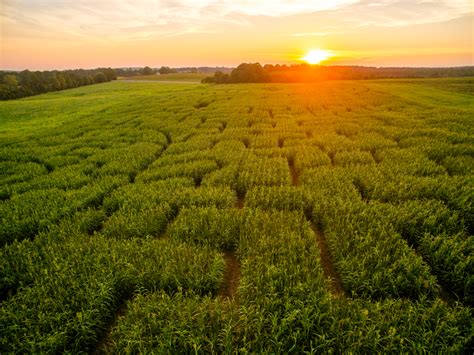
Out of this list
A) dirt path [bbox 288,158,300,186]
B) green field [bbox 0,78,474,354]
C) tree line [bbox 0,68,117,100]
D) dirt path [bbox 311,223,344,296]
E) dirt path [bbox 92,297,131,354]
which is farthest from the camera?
tree line [bbox 0,68,117,100]

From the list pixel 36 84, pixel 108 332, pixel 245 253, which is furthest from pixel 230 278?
pixel 36 84

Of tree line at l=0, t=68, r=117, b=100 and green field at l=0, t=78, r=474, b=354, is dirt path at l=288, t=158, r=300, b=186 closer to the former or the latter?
green field at l=0, t=78, r=474, b=354

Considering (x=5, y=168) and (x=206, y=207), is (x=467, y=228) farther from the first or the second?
(x=5, y=168)

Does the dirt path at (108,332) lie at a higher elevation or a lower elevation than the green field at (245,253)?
lower

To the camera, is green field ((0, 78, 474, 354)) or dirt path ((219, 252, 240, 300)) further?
dirt path ((219, 252, 240, 300))

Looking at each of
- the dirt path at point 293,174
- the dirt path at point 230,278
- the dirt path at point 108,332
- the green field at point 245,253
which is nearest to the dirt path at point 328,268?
the green field at point 245,253

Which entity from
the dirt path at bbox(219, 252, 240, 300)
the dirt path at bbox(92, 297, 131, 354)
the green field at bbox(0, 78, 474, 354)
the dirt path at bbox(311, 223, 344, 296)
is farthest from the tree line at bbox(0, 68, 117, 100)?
the dirt path at bbox(311, 223, 344, 296)

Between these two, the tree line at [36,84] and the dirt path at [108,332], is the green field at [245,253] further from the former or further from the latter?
the tree line at [36,84]

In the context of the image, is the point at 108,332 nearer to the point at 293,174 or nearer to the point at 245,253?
the point at 245,253
